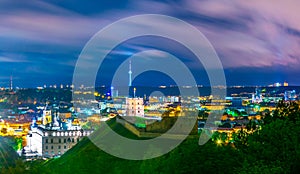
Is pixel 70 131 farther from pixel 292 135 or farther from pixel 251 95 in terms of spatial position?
pixel 251 95

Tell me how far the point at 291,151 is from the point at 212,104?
178 ft

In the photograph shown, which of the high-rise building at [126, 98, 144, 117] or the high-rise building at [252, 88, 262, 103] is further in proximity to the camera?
the high-rise building at [252, 88, 262, 103]

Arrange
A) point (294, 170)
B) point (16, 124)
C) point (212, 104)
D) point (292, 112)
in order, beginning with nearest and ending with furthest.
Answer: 1. point (294, 170)
2. point (292, 112)
3. point (212, 104)
4. point (16, 124)

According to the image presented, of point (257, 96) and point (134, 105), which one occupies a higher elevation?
point (257, 96)

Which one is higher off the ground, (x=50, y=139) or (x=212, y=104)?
(x=212, y=104)

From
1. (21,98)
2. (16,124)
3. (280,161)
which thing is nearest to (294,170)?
(280,161)

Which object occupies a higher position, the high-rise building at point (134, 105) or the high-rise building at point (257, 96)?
the high-rise building at point (257, 96)

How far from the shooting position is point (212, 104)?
65500 millimetres

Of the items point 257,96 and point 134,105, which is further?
point 257,96

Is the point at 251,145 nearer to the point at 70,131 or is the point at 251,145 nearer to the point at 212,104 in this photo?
the point at 70,131

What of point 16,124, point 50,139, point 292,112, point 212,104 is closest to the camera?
point 292,112

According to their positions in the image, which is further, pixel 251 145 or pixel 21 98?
pixel 21 98

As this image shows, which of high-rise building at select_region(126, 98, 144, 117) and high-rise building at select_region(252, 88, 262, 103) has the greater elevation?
high-rise building at select_region(252, 88, 262, 103)

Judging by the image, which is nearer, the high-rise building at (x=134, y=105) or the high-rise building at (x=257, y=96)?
the high-rise building at (x=134, y=105)
